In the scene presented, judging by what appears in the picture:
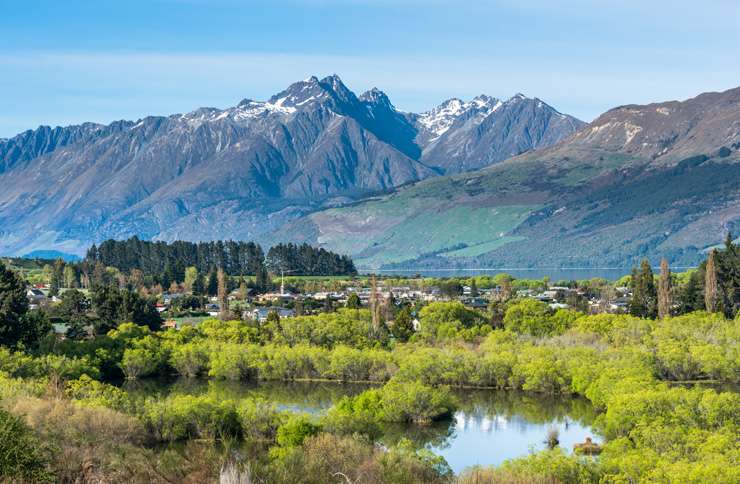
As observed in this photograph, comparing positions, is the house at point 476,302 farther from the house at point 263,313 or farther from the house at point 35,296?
the house at point 35,296

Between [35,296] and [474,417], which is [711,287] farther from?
[35,296]

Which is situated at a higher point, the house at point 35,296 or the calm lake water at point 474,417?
the house at point 35,296

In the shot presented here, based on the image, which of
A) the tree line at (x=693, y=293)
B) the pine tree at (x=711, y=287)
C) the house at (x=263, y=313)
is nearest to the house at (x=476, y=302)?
the house at (x=263, y=313)

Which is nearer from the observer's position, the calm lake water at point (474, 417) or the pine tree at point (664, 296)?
the calm lake water at point (474, 417)

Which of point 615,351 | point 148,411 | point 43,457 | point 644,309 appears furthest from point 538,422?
point 644,309

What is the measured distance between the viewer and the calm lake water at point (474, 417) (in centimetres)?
5816

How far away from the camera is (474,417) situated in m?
68.4

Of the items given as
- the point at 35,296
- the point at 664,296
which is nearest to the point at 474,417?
the point at 664,296

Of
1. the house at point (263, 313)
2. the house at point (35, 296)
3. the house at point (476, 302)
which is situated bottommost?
the house at point (263, 313)

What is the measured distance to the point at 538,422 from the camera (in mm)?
66375

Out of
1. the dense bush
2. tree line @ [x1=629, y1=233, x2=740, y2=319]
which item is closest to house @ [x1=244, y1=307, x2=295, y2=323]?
tree line @ [x1=629, y1=233, x2=740, y2=319]

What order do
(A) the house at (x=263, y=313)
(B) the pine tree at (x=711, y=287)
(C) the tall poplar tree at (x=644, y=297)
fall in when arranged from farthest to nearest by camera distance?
(A) the house at (x=263, y=313) → (C) the tall poplar tree at (x=644, y=297) → (B) the pine tree at (x=711, y=287)

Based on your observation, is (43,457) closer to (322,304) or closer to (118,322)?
(118,322)

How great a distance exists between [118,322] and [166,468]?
76.4m
